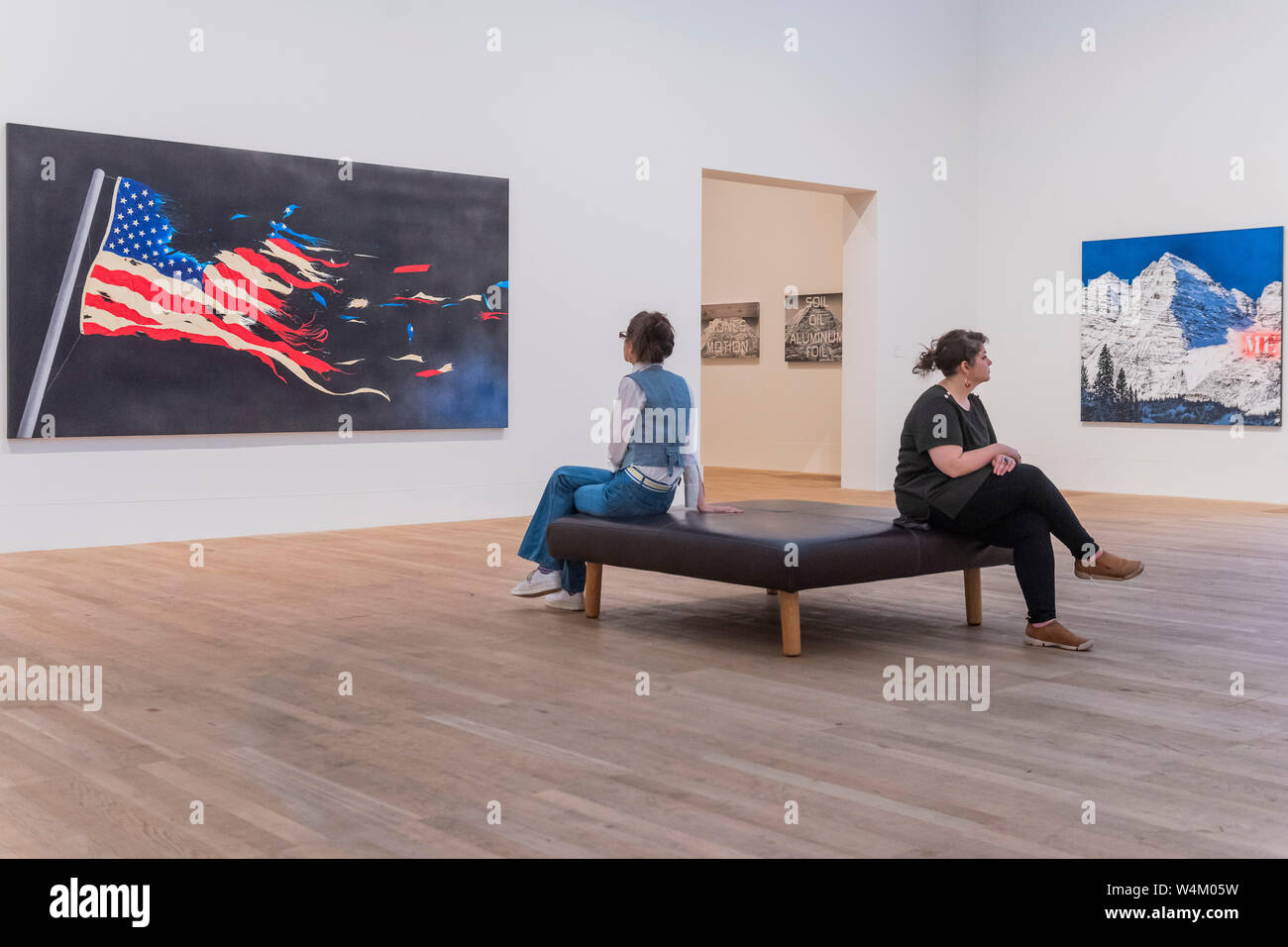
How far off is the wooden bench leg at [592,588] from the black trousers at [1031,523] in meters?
1.61

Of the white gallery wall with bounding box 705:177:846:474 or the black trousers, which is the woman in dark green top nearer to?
the black trousers

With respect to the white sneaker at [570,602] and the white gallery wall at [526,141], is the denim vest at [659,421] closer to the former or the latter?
the white sneaker at [570,602]

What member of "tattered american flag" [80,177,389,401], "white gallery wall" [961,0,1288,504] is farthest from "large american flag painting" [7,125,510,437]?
"white gallery wall" [961,0,1288,504]

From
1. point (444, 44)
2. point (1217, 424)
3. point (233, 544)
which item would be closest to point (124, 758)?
point (233, 544)

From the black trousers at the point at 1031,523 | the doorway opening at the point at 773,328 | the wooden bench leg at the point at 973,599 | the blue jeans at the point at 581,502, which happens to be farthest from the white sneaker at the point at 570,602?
the doorway opening at the point at 773,328

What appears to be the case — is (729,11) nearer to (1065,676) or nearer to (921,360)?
(921,360)

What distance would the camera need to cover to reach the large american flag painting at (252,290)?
7852mm


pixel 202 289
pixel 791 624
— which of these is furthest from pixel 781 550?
pixel 202 289

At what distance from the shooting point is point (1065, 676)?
453 cm

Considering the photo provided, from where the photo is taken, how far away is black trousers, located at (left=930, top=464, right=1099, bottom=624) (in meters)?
4.98

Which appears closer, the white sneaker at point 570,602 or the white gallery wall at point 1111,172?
the white sneaker at point 570,602

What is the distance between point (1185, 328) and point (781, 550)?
8645 millimetres

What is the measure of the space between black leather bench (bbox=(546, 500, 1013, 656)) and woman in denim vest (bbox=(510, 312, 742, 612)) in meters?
0.08
